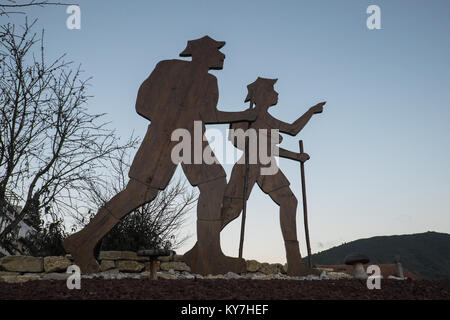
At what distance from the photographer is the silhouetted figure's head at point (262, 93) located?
923 cm

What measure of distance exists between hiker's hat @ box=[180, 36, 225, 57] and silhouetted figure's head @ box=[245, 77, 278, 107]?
1.28m

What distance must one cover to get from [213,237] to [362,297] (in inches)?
120

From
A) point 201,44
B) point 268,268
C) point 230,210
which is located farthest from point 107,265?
point 201,44

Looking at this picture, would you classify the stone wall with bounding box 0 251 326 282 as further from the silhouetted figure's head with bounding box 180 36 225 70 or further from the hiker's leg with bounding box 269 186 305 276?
the silhouetted figure's head with bounding box 180 36 225 70

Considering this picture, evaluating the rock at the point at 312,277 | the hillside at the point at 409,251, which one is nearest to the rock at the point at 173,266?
the rock at the point at 312,277

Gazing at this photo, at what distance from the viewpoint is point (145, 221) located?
37.0ft

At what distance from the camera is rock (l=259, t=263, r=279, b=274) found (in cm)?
922

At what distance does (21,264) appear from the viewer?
762cm

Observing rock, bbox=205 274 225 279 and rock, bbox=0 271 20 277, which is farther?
rock, bbox=0 271 20 277

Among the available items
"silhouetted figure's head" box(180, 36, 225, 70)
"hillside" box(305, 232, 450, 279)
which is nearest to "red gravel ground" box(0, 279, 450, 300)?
"silhouetted figure's head" box(180, 36, 225, 70)

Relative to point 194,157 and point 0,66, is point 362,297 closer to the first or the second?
point 194,157

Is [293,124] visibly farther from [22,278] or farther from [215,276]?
[22,278]

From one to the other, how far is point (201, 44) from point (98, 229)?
3763mm
